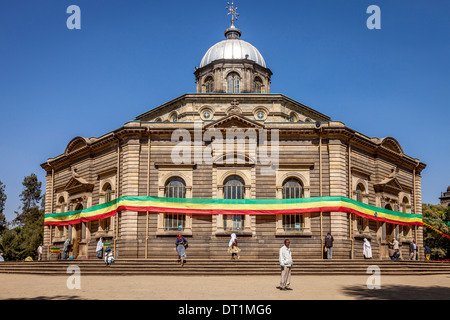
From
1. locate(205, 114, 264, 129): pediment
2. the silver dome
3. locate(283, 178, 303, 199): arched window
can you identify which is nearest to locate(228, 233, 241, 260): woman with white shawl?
locate(283, 178, 303, 199): arched window

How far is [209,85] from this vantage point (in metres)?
41.3

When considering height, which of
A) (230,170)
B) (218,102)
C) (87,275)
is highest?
(218,102)

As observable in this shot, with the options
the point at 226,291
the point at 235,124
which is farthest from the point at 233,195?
the point at 226,291

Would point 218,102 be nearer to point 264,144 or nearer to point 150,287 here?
point 264,144

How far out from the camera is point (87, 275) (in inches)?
896

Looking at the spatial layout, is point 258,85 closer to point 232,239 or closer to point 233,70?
point 233,70

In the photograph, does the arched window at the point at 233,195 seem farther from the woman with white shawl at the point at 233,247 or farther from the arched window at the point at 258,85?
the arched window at the point at 258,85

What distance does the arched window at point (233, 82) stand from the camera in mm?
40031

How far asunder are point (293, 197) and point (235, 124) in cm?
541

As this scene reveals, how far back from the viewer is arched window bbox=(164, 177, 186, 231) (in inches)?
1172

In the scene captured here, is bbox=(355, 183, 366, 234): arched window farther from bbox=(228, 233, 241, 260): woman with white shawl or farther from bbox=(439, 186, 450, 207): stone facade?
bbox=(439, 186, 450, 207): stone facade
